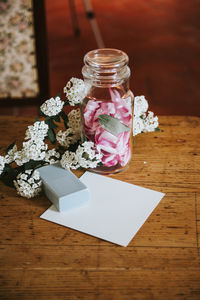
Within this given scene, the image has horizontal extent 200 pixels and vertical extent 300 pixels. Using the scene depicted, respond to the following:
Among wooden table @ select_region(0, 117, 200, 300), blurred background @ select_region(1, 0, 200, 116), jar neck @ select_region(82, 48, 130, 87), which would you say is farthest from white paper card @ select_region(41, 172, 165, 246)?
blurred background @ select_region(1, 0, 200, 116)

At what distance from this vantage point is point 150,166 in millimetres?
1027

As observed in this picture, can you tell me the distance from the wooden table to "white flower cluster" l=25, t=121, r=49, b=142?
13cm

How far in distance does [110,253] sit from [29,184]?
242 mm

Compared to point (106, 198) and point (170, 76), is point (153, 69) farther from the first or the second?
point (106, 198)

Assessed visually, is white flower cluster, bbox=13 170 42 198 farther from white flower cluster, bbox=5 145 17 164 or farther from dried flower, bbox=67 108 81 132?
dried flower, bbox=67 108 81 132

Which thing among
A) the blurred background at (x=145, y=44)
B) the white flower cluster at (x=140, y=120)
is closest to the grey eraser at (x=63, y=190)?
the white flower cluster at (x=140, y=120)

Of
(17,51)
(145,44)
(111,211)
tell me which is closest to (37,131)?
(111,211)

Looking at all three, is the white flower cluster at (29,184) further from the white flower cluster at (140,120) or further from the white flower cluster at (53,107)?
the white flower cluster at (140,120)

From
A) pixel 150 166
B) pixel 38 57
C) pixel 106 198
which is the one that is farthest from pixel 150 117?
pixel 38 57

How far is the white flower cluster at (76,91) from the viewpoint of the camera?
931mm

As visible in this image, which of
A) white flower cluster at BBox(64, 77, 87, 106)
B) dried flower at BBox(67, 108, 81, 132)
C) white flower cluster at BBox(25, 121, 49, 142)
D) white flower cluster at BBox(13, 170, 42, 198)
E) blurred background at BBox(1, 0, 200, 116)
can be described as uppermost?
white flower cluster at BBox(64, 77, 87, 106)

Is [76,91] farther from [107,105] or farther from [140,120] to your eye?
[140,120]

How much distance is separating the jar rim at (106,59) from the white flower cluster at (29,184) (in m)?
0.26

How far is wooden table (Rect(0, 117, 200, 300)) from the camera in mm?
718
